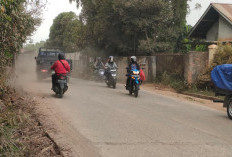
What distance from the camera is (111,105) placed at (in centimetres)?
1209

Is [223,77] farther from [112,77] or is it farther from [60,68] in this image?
[112,77]

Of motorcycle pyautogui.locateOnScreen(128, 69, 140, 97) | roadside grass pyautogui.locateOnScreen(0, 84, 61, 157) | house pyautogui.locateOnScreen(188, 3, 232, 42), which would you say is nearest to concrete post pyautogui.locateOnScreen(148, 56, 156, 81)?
house pyautogui.locateOnScreen(188, 3, 232, 42)

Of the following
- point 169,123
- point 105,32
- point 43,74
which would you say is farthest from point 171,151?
point 105,32

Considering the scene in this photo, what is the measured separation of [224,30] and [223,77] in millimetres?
14850

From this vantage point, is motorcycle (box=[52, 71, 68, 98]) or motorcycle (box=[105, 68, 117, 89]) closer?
motorcycle (box=[52, 71, 68, 98])

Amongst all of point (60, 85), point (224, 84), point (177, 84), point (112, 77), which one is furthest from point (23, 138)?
point (177, 84)

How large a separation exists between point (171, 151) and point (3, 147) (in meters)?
3.04

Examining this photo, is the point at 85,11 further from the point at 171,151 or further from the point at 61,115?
the point at 171,151

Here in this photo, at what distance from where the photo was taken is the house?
24478 mm

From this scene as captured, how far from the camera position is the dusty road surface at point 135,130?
6406mm

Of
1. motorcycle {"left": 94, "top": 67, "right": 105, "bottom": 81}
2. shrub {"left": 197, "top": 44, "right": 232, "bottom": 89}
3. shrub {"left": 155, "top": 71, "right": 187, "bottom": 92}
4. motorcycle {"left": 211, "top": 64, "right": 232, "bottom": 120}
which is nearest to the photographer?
motorcycle {"left": 211, "top": 64, "right": 232, "bottom": 120}

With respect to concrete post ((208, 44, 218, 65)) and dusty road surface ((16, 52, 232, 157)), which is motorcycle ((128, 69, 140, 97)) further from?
concrete post ((208, 44, 218, 65))

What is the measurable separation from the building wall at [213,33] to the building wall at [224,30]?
41.6 inches

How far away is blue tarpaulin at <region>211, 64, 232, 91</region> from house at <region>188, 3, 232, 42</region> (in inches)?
490
